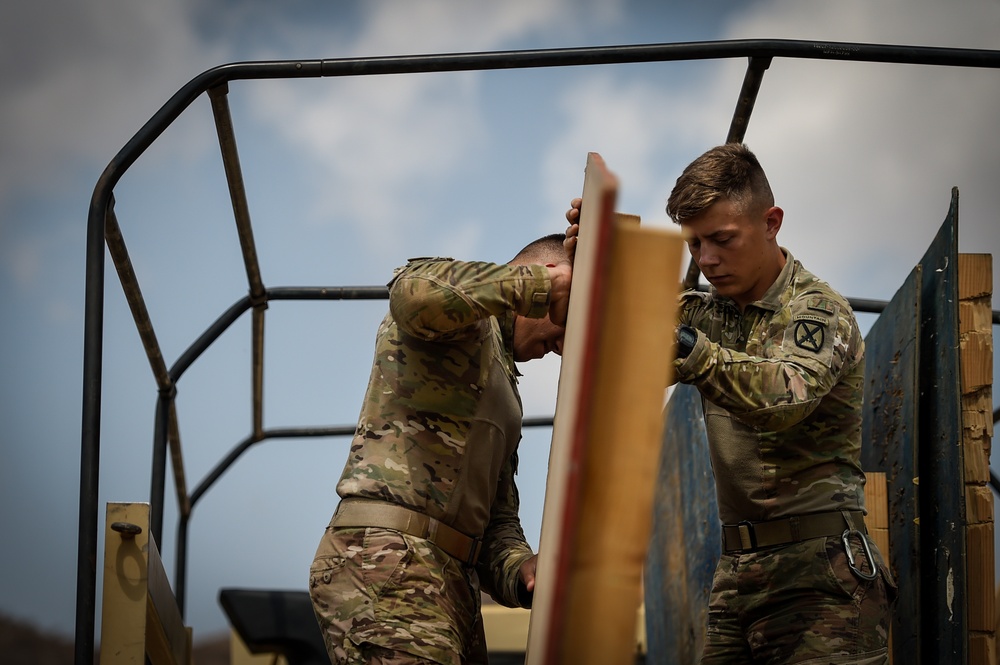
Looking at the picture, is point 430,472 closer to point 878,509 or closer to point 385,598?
point 385,598

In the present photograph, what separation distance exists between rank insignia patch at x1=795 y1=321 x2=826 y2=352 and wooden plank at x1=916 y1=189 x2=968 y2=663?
1.51 ft

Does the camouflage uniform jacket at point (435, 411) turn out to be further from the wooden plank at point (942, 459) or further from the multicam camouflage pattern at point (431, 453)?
the wooden plank at point (942, 459)

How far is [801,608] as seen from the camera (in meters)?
2.63

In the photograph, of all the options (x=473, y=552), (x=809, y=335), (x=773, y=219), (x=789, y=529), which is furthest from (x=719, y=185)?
(x=473, y=552)

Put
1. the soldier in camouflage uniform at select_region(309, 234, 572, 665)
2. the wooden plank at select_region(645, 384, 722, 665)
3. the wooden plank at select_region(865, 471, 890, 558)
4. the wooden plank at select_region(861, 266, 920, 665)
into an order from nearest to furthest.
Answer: the soldier in camouflage uniform at select_region(309, 234, 572, 665) → the wooden plank at select_region(861, 266, 920, 665) → the wooden plank at select_region(865, 471, 890, 558) → the wooden plank at select_region(645, 384, 722, 665)

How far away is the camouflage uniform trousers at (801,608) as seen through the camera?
2539mm

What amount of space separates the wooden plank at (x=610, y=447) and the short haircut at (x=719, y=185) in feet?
4.22

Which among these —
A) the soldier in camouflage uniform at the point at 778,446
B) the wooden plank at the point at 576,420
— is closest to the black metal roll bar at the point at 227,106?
the soldier in camouflage uniform at the point at 778,446

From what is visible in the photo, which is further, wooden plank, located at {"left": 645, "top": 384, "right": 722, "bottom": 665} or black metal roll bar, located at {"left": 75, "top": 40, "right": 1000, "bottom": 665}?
wooden plank, located at {"left": 645, "top": 384, "right": 722, "bottom": 665}

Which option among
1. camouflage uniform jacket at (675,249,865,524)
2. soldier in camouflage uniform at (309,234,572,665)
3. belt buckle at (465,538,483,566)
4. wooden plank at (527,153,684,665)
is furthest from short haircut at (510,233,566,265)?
wooden plank at (527,153,684,665)

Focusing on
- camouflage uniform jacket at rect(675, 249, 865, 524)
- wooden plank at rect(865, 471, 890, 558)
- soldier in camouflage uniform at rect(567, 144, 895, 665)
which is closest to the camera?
camouflage uniform jacket at rect(675, 249, 865, 524)

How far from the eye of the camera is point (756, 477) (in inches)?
108

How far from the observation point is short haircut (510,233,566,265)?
2.93 m

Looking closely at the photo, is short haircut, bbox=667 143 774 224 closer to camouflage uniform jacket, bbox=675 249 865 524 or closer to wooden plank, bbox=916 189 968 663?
camouflage uniform jacket, bbox=675 249 865 524
